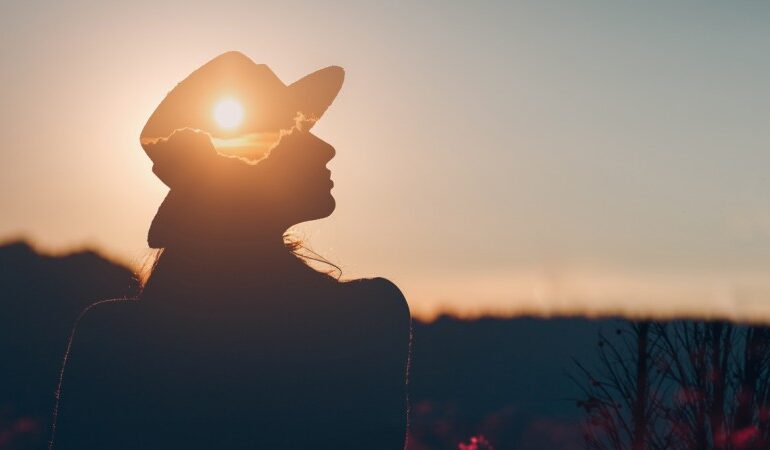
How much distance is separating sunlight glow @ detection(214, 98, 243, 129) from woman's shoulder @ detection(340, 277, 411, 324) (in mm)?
1074

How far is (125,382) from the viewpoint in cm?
538

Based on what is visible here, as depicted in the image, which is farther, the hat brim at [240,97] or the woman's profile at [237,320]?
the hat brim at [240,97]

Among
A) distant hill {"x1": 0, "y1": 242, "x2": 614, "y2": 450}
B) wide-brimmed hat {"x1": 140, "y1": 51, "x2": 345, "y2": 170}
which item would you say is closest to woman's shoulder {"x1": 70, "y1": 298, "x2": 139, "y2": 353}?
wide-brimmed hat {"x1": 140, "y1": 51, "x2": 345, "y2": 170}

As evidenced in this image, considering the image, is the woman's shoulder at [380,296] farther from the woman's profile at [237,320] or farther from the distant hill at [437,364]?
the distant hill at [437,364]

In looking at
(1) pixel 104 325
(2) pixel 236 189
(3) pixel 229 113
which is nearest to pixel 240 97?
(3) pixel 229 113

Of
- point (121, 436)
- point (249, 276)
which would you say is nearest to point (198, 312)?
point (249, 276)

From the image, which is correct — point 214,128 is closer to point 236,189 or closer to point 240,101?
point 240,101

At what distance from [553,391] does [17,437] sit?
3543cm

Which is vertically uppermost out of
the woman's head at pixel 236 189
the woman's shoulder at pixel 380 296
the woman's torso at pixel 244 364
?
the woman's head at pixel 236 189

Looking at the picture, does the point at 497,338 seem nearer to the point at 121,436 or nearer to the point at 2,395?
the point at 2,395

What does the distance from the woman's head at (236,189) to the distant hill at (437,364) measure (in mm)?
45093

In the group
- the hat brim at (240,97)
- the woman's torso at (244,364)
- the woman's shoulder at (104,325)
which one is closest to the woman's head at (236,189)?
the hat brim at (240,97)

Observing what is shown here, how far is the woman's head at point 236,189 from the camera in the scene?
5.47m

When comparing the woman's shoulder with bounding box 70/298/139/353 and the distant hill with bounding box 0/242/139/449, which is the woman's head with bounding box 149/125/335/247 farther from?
the distant hill with bounding box 0/242/139/449
